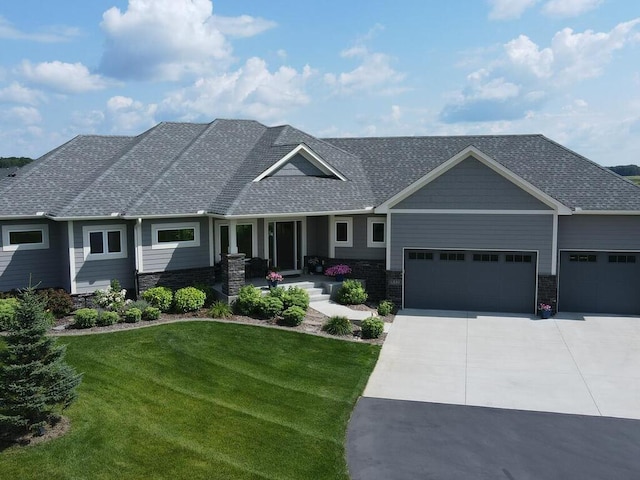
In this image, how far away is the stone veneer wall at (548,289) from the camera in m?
19.2

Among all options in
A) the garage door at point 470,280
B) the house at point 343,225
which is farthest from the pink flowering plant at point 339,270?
the garage door at point 470,280

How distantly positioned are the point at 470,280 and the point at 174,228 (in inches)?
424

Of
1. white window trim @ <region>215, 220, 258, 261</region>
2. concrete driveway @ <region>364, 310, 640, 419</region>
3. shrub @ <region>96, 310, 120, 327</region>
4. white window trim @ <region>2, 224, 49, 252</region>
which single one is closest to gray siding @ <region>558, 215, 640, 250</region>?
concrete driveway @ <region>364, 310, 640, 419</region>

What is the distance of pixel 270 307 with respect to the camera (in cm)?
1750

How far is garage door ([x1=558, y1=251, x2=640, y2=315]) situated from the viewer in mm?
19422

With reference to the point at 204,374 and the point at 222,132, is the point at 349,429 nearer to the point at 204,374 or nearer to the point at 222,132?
the point at 204,374

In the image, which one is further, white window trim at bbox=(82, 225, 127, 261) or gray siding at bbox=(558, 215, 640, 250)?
gray siding at bbox=(558, 215, 640, 250)

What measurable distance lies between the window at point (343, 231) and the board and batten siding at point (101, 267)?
7730 millimetres

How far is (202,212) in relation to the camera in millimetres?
19375

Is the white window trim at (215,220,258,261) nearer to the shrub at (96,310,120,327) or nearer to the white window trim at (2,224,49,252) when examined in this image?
the shrub at (96,310,120,327)

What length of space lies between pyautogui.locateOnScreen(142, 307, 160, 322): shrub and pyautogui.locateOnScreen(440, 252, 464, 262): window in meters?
10.1

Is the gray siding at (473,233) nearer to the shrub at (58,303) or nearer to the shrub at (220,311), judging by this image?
the shrub at (220,311)

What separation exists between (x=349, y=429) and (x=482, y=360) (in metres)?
5.70

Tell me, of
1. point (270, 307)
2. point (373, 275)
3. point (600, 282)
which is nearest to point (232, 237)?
point (270, 307)
